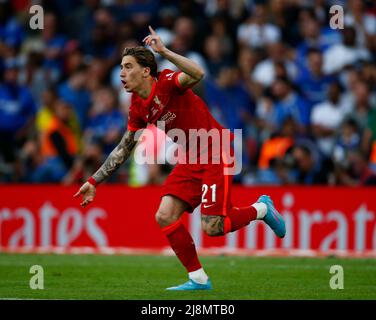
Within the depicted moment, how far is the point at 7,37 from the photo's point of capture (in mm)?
19578

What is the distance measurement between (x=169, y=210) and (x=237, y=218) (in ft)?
2.31

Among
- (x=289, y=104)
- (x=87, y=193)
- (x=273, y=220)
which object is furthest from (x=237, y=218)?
(x=289, y=104)

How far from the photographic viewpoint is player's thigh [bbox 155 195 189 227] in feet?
33.3

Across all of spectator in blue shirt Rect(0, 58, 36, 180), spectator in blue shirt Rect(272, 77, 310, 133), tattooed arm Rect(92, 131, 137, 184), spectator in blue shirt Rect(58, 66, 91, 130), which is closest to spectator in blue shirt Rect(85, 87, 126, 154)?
spectator in blue shirt Rect(58, 66, 91, 130)

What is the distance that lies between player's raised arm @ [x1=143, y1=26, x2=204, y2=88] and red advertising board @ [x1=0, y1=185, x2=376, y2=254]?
6.26 meters

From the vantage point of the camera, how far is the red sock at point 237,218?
1023cm

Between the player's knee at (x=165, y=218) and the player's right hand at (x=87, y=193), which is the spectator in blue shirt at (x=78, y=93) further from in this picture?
the player's knee at (x=165, y=218)

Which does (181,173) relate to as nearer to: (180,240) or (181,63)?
(180,240)

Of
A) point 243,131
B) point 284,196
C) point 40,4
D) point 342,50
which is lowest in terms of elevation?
point 284,196

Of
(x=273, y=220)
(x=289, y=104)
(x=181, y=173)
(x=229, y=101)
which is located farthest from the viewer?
(x=229, y=101)

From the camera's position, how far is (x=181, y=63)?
9438 mm

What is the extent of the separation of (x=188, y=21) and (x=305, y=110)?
2.87 m
